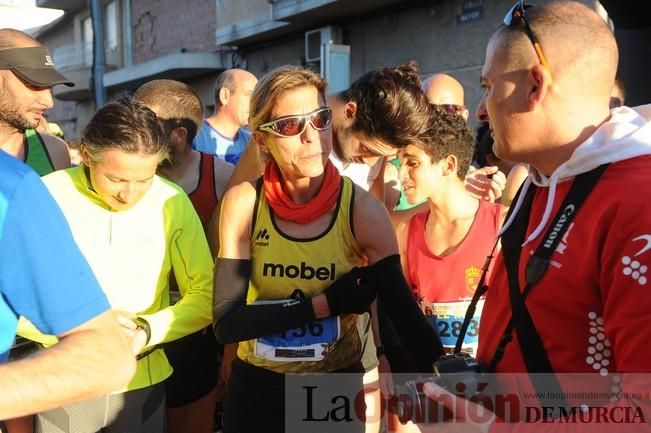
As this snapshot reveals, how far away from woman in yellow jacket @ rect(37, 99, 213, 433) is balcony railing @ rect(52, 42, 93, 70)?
24379 millimetres

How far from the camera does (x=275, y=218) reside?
2320mm

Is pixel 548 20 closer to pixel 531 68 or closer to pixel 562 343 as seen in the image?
pixel 531 68

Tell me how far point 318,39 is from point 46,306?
11.4 meters

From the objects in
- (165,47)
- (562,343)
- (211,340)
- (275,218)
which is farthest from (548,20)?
(165,47)

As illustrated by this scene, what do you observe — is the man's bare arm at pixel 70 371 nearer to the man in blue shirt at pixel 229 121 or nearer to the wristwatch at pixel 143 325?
the wristwatch at pixel 143 325

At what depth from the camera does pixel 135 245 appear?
250 centimetres

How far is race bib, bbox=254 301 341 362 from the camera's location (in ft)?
7.37

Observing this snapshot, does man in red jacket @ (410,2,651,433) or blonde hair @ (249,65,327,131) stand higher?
blonde hair @ (249,65,327,131)

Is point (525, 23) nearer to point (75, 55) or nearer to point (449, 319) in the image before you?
point (449, 319)

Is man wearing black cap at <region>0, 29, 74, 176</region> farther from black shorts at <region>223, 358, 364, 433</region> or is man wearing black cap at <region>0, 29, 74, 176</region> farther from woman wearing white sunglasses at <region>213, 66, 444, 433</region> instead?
black shorts at <region>223, 358, 364, 433</region>

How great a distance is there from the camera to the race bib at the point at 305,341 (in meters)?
2.25

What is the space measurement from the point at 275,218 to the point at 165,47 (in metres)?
17.5

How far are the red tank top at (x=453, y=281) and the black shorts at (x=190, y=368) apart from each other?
3.85ft

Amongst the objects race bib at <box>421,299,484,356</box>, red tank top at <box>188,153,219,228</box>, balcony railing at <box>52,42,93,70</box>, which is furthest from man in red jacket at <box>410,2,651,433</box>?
balcony railing at <box>52,42,93,70</box>
